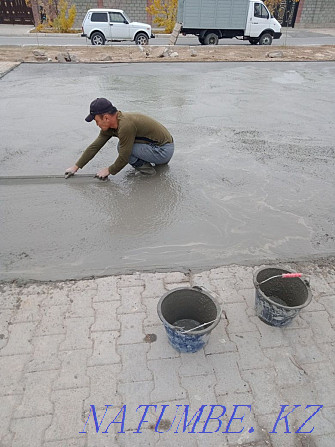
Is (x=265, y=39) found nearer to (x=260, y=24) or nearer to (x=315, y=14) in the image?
(x=260, y=24)

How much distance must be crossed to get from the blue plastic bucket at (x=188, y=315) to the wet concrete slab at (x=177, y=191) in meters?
0.60

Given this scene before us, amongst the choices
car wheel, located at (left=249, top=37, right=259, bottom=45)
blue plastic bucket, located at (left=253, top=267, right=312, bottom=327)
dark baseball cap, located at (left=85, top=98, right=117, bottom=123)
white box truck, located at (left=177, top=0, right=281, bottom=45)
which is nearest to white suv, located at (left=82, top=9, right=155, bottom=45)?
white box truck, located at (left=177, top=0, right=281, bottom=45)

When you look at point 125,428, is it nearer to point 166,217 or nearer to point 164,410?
point 164,410

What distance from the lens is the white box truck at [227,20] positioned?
15656 millimetres

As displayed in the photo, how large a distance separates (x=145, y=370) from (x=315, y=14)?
3327 cm

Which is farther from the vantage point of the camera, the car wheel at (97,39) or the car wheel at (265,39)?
the car wheel at (265,39)

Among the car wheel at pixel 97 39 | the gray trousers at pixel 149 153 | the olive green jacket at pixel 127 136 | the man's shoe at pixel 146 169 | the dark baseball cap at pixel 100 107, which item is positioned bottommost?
the car wheel at pixel 97 39

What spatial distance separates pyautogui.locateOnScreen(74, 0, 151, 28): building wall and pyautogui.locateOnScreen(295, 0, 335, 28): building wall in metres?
12.6

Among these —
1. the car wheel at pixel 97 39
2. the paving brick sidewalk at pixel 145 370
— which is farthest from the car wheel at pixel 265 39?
the paving brick sidewalk at pixel 145 370

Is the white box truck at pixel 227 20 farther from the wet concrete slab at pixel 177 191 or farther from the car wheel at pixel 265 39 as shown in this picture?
the wet concrete slab at pixel 177 191

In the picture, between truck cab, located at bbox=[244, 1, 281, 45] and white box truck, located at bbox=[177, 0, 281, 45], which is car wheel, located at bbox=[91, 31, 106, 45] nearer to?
white box truck, located at bbox=[177, 0, 281, 45]

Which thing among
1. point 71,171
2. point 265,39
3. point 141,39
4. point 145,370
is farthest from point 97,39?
point 145,370

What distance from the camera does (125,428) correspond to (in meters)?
1.77

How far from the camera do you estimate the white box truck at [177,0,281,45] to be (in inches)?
616
